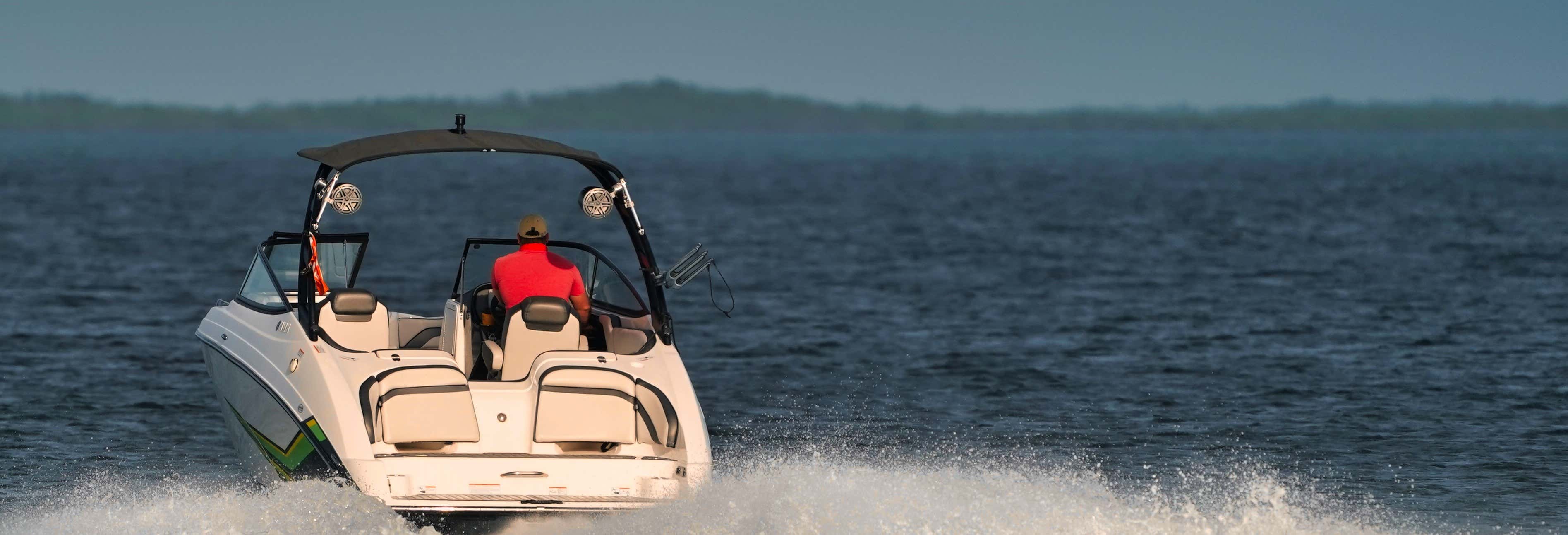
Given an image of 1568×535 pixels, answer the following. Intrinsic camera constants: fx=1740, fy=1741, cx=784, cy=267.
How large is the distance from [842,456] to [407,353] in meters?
3.80

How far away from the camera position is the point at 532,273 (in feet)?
32.4

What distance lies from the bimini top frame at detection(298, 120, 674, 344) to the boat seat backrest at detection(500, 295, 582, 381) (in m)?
Result: 0.63

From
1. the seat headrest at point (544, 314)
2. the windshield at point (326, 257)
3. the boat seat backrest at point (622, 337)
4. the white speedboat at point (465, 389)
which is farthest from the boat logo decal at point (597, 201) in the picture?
the windshield at point (326, 257)

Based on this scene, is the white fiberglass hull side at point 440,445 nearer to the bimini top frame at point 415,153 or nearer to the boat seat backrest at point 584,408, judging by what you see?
the boat seat backrest at point 584,408

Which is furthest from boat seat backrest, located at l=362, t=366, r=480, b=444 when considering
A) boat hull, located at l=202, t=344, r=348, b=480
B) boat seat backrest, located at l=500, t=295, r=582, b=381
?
boat seat backrest, located at l=500, t=295, r=582, b=381

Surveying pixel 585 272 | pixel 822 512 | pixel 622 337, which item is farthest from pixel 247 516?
pixel 585 272

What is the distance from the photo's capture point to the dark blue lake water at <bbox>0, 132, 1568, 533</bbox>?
9.38 m

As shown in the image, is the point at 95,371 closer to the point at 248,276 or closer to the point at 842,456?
the point at 248,276

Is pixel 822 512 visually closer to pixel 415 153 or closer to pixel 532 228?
pixel 532 228

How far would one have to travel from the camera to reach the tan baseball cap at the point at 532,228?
32.6ft

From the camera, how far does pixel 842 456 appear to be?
476 inches

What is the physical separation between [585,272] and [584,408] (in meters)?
2.25

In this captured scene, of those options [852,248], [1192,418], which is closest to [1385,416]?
[1192,418]

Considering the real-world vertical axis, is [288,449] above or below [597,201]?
below
